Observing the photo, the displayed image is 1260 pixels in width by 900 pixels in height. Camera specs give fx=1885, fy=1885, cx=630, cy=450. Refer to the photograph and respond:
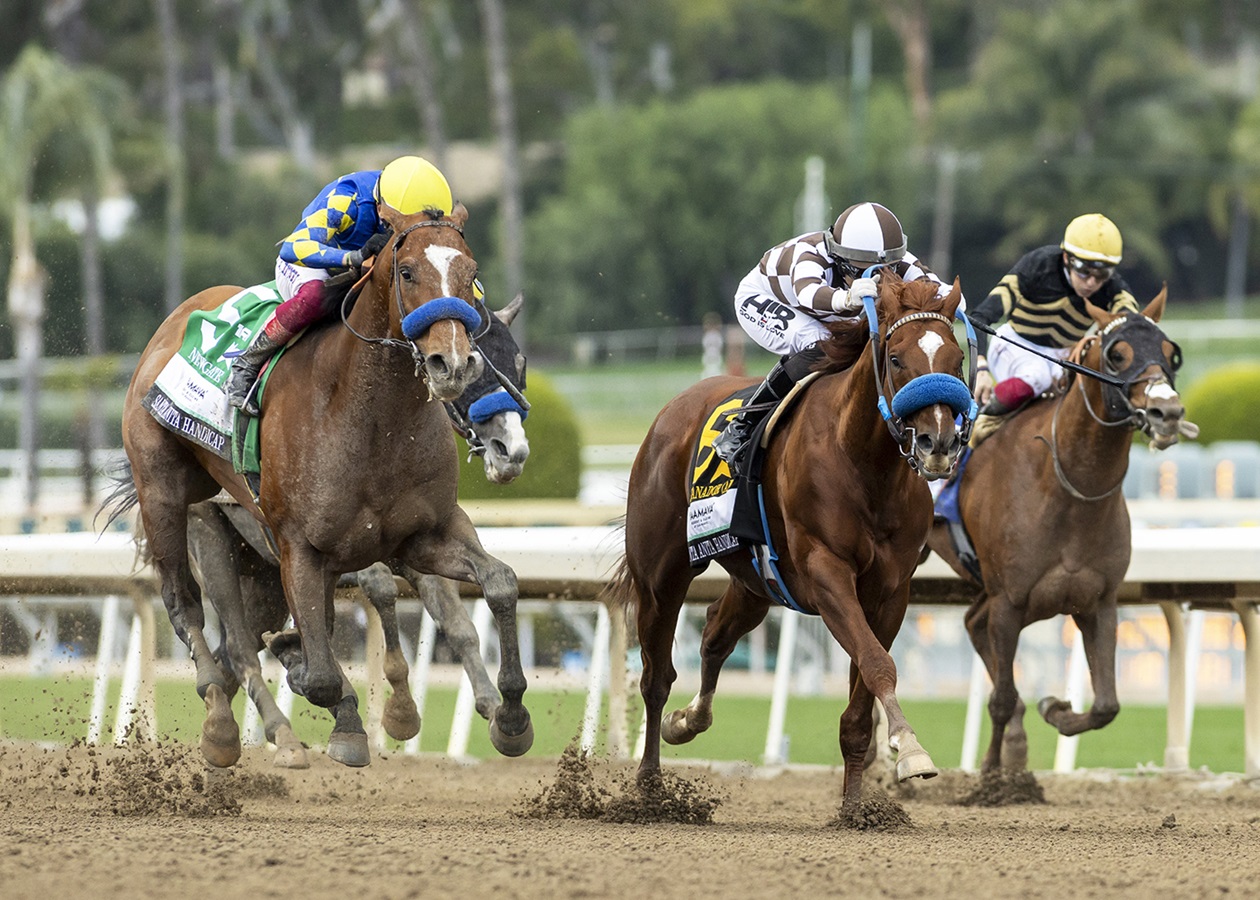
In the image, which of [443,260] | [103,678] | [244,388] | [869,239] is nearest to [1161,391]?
[869,239]

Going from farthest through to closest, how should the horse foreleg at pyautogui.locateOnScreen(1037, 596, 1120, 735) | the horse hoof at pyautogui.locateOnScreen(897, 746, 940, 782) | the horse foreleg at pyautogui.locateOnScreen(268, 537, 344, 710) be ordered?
the horse foreleg at pyautogui.locateOnScreen(1037, 596, 1120, 735) < the horse foreleg at pyautogui.locateOnScreen(268, 537, 344, 710) < the horse hoof at pyautogui.locateOnScreen(897, 746, 940, 782)

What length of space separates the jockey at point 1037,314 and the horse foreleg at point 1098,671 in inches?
35.5

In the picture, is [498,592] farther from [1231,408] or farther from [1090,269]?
[1231,408]

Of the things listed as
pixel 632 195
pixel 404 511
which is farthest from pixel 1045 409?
pixel 632 195

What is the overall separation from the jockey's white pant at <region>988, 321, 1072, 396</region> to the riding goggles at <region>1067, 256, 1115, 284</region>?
1.00 feet

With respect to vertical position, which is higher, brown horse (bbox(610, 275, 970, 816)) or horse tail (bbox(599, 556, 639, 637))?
brown horse (bbox(610, 275, 970, 816))

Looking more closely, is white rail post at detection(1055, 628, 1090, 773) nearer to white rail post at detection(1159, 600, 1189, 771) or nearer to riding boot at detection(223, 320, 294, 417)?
white rail post at detection(1159, 600, 1189, 771)

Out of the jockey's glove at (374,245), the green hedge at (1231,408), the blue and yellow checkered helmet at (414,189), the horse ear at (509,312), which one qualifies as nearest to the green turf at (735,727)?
the horse ear at (509,312)

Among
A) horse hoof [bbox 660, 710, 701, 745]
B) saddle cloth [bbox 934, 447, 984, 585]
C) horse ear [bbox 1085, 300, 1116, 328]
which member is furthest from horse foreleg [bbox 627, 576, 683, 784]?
horse ear [bbox 1085, 300, 1116, 328]

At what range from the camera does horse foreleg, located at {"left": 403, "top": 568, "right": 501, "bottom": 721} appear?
5.89m

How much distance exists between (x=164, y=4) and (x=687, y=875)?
33646 millimetres

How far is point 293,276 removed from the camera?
6.07 meters

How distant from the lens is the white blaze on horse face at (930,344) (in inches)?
204

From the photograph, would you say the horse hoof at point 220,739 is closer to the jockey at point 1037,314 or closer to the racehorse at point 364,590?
the racehorse at point 364,590
